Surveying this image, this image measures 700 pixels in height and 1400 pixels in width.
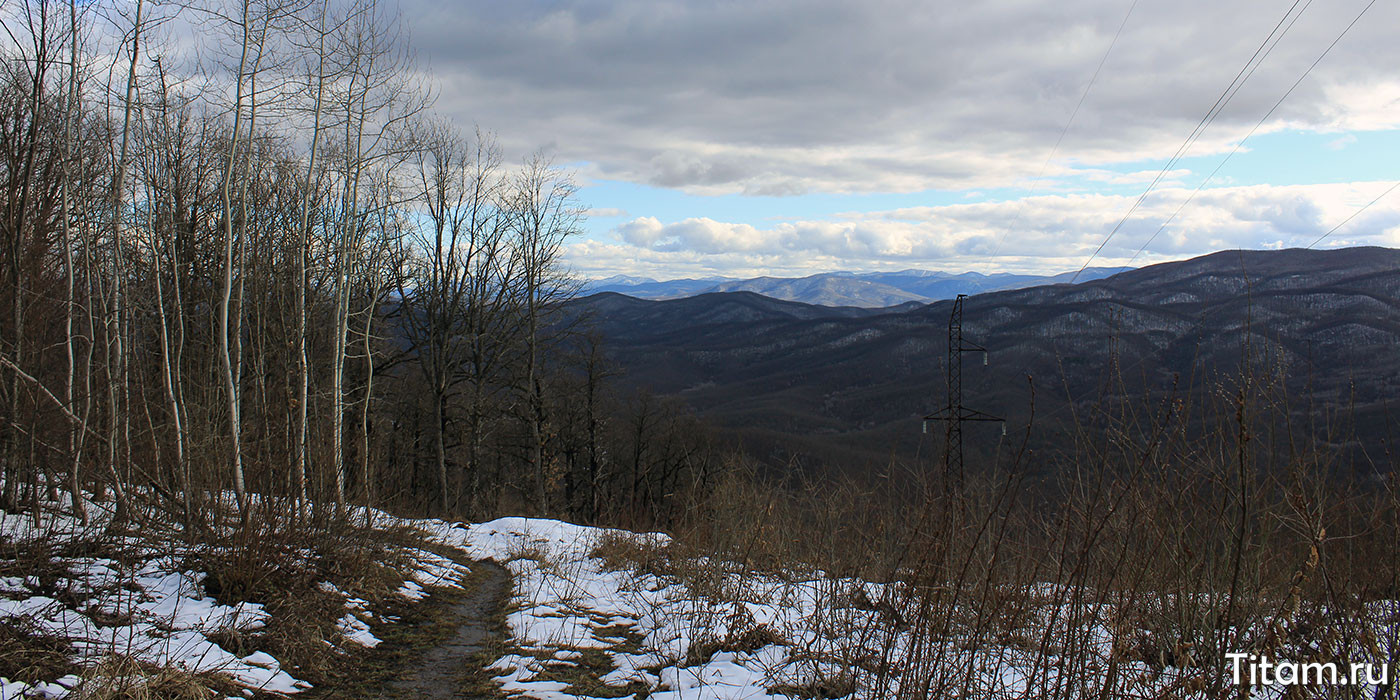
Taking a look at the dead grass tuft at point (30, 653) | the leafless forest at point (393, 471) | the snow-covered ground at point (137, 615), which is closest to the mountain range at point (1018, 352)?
the leafless forest at point (393, 471)

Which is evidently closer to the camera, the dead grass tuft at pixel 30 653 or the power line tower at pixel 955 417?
the power line tower at pixel 955 417

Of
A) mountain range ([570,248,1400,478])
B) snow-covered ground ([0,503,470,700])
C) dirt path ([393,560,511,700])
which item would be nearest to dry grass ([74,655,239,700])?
snow-covered ground ([0,503,470,700])

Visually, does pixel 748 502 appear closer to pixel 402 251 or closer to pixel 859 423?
pixel 402 251

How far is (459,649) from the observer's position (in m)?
5.88

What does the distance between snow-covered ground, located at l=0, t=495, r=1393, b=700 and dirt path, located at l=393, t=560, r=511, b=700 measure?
0.94ft

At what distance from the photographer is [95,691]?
3447 millimetres

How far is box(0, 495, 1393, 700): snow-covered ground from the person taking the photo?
342 cm

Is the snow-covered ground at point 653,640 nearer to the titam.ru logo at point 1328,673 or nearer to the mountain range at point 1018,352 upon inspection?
the titam.ru logo at point 1328,673

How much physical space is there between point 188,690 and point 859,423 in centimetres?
12312

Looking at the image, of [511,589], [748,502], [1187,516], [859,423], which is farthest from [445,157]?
[859,423]

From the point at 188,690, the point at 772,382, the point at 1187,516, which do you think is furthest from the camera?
the point at 772,382

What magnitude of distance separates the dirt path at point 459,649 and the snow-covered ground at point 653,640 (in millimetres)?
287

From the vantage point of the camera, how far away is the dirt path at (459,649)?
484cm

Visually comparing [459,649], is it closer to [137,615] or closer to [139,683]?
[137,615]
